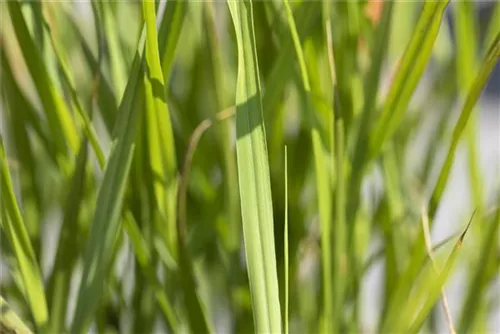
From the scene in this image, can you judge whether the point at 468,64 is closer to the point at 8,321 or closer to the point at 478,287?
the point at 478,287

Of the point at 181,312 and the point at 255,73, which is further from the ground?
the point at 255,73

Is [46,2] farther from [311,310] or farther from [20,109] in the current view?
[311,310]

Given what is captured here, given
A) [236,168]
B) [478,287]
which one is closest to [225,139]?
[236,168]

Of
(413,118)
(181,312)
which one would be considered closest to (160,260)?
(181,312)

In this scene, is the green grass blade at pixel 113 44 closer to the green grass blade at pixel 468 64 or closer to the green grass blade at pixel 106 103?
the green grass blade at pixel 106 103

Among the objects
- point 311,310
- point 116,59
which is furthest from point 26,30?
point 311,310

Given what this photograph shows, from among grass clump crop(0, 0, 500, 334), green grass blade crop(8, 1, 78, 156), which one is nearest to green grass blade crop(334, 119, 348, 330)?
grass clump crop(0, 0, 500, 334)

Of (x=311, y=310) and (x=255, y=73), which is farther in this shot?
(x=311, y=310)

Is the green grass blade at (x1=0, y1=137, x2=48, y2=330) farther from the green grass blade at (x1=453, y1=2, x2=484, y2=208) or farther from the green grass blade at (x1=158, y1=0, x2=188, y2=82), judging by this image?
the green grass blade at (x1=453, y1=2, x2=484, y2=208)

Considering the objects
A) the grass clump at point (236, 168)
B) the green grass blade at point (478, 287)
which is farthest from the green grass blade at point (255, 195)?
the green grass blade at point (478, 287)
